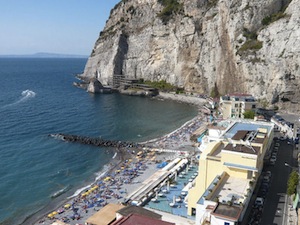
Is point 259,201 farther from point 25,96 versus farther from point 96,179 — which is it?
Result: point 25,96

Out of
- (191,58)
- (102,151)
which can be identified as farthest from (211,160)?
(191,58)

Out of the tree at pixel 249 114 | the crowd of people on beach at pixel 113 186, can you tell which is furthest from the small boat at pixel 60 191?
the tree at pixel 249 114

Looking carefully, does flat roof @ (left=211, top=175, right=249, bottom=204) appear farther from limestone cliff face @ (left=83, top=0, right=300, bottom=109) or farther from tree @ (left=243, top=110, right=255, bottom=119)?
limestone cliff face @ (left=83, top=0, right=300, bottom=109)

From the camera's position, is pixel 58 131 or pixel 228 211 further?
pixel 58 131

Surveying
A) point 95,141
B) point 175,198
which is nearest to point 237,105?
point 95,141

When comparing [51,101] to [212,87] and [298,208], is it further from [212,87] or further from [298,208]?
[298,208]
